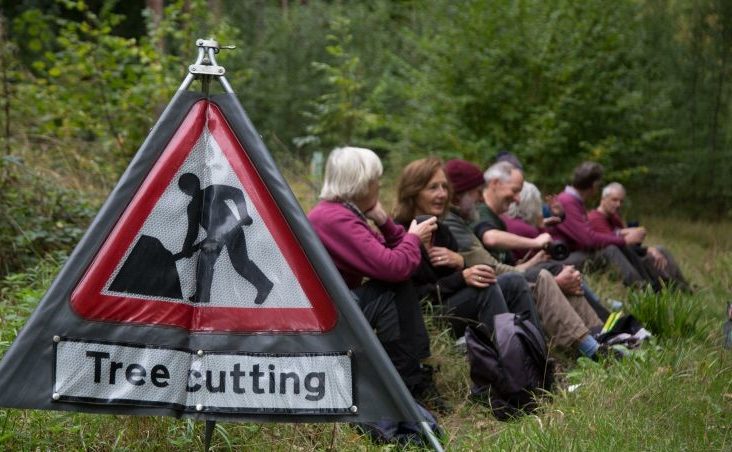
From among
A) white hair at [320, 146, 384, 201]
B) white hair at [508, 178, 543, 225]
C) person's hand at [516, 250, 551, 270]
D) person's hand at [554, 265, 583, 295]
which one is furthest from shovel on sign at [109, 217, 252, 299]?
white hair at [508, 178, 543, 225]

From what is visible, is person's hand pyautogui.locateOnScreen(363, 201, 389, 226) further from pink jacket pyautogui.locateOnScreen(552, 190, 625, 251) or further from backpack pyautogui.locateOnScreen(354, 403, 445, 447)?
pink jacket pyautogui.locateOnScreen(552, 190, 625, 251)

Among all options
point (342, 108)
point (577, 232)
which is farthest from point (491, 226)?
point (342, 108)

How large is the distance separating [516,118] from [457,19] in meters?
1.65

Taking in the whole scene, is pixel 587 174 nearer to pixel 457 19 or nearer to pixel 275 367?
pixel 457 19

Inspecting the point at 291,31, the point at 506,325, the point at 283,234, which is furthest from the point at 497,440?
the point at 291,31

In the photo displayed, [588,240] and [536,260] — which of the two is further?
[588,240]

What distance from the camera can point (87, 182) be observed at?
29.6ft

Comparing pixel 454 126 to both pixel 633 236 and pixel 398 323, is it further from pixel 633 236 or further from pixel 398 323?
pixel 398 323

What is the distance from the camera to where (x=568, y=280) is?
7133mm

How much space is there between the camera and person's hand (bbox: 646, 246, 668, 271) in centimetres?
1007

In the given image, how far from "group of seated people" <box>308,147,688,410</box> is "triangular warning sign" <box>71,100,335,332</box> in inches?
70.3

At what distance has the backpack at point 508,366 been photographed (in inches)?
214

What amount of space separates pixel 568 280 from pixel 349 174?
7.89 ft

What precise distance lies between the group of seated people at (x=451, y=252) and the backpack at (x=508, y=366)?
0.28 metres
